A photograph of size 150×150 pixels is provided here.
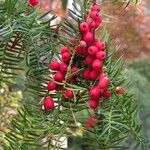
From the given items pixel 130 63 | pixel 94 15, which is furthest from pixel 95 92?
pixel 130 63

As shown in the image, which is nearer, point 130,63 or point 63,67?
point 63,67

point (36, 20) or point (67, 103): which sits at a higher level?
point (36, 20)

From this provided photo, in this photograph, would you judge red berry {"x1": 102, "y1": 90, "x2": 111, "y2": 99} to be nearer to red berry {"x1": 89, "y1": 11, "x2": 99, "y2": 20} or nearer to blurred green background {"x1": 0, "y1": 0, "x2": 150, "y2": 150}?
red berry {"x1": 89, "y1": 11, "x2": 99, "y2": 20}

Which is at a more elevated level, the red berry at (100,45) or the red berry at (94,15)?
the red berry at (94,15)

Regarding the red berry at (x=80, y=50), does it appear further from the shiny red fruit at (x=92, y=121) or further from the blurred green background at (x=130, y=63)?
the blurred green background at (x=130, y=63)

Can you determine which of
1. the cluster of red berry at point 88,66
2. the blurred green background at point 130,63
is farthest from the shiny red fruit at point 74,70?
the blurred green background at point 130,63

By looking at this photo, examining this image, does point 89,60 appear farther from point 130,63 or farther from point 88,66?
point 130,63

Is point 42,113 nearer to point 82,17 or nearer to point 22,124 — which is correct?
point 22,124

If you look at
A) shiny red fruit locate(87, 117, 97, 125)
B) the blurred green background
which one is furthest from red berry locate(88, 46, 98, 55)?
the blurred green background

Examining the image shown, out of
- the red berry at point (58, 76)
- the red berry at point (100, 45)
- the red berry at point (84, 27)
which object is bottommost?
the red berry at point (58, 76)

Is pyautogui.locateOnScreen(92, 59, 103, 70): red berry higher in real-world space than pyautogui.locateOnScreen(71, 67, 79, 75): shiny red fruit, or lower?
higher

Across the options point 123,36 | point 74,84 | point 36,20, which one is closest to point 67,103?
point 74,84
